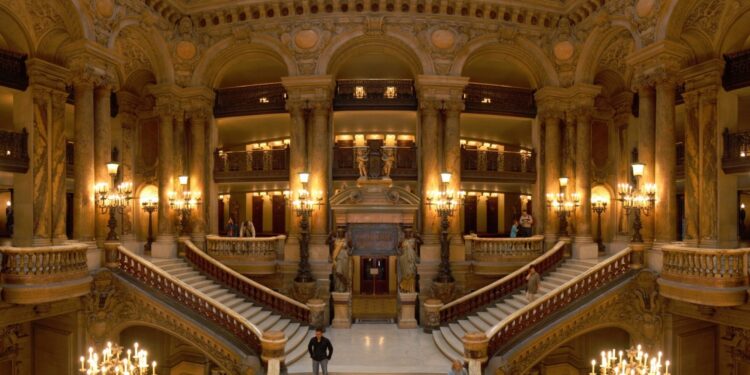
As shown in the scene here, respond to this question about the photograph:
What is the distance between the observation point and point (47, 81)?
47.5 feet

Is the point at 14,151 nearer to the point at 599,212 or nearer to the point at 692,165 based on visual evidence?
the point at 692,165

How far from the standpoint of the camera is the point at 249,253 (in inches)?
739

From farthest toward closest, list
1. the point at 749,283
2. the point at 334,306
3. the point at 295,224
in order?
1. the point at 295,224
2. the point at 334,306
3. the point at 749,283

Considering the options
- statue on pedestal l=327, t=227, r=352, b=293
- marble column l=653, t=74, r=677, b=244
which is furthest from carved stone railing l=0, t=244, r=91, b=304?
marble column l=653, t=74, r=677, b=244

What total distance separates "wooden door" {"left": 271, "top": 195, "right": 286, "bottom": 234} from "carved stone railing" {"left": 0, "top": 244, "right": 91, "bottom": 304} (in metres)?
12.9

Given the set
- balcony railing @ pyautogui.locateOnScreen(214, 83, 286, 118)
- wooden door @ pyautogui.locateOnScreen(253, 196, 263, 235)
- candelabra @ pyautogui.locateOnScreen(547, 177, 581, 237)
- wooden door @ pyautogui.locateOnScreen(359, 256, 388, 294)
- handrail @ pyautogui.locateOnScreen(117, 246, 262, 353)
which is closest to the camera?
handrail @ pyautogui.locateOnScreen(117, 246, 262, 353)

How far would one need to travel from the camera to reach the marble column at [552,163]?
1969 cm

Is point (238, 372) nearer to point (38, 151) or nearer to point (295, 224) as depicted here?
point (295, 224)

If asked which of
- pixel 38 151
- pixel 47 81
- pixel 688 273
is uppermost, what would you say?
pixel 47 81

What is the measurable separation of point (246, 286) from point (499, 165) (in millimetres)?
11245

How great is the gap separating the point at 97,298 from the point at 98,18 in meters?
8.27

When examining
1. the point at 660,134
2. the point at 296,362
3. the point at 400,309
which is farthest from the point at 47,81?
the point at 660,134

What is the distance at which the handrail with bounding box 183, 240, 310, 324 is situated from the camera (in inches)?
634

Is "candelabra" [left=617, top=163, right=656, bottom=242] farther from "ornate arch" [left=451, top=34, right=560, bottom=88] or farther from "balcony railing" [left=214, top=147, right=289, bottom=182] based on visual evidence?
"balcony railing" [left=214, top=147, right=289, bottom=182]
